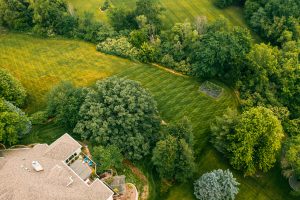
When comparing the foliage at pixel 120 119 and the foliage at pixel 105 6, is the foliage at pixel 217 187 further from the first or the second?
the foliage at pixel 105 6

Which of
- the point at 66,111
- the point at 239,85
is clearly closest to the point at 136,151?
the point at 66,111

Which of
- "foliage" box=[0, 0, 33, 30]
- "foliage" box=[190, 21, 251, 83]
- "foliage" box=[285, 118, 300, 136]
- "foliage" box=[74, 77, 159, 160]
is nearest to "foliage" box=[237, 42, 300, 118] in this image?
"foliage" box=[190, 21, 251, 83]

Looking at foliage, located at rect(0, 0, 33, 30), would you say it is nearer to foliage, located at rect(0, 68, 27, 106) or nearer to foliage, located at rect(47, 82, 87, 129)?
foliage, located at rect(0, 68, 27, 106)

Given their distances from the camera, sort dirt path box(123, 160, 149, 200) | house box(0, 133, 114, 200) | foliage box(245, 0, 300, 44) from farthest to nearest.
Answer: foliage box(245, 0, 300, 44) → dirt path box(123, 160, 149, 200) → house box(0, 133, 114, 200)

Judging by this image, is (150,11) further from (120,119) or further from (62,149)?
(62,149)

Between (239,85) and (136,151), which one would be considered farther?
(239,85)

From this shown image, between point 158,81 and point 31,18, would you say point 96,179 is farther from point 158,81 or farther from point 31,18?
point 31,18
